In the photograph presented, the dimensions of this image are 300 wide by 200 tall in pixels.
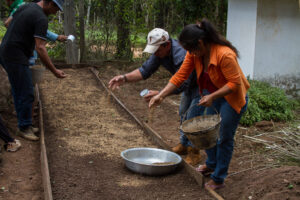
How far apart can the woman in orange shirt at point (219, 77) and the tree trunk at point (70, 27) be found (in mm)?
8205

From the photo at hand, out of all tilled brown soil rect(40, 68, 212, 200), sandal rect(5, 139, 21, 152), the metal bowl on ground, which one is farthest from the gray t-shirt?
the metal bowl on ground

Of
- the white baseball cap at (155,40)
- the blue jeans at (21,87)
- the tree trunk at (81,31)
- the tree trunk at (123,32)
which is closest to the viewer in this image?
the white baseball cap at (155,40)

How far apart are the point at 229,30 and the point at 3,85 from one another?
17.0ft

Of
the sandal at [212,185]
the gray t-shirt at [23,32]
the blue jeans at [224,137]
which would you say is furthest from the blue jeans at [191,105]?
the gray t-shirt at [23,32]

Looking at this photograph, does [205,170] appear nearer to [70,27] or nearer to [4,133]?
[4,133]

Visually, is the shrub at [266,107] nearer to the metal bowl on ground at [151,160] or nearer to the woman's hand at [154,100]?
the metal bowl on ground at [151,160]

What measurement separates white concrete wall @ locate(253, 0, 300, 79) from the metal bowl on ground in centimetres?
408

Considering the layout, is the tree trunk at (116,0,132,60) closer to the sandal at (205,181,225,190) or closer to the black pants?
the black pants

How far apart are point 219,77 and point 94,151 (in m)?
2.44

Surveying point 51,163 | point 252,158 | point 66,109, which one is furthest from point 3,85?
point 252,158

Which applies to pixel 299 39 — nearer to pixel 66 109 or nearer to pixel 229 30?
pixel 229 30

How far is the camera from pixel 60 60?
12336mm

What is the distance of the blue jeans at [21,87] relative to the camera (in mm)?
5316

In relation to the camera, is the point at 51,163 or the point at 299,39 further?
the point at 299,39
